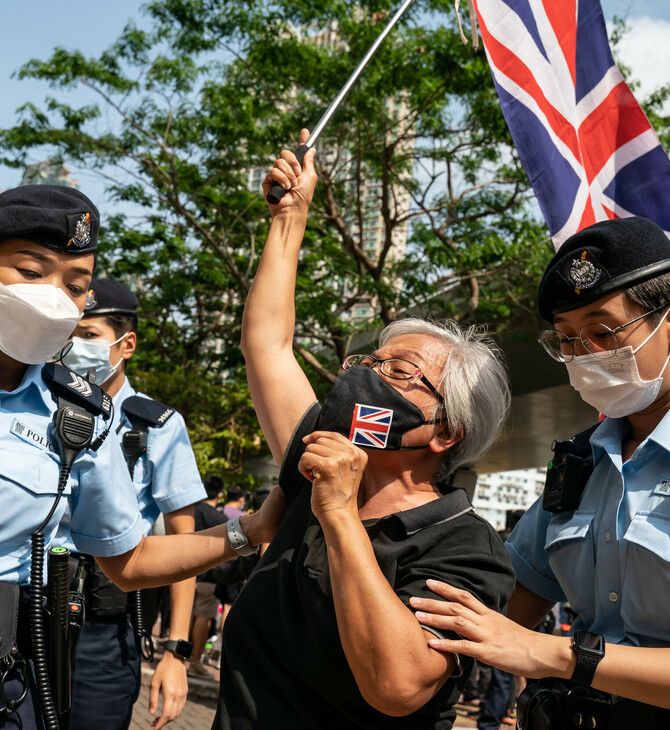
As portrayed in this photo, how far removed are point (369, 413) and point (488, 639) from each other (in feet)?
2.14

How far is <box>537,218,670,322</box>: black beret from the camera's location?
2.35 meters

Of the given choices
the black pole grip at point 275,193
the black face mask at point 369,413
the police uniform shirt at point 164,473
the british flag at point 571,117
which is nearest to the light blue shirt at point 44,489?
A: the black face mask at point 369,413

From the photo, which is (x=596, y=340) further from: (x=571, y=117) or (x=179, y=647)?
(x=179, y=647)

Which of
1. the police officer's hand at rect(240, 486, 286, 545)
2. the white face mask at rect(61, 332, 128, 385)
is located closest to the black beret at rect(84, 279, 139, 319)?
the white face mask at rect(61, 332, 128, 385)

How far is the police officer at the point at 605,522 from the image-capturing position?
6.68 ft

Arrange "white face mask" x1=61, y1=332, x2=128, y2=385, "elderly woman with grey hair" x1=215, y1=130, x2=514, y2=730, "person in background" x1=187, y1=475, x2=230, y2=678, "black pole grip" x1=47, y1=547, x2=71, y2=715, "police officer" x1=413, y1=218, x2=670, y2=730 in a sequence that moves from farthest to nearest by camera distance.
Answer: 1. "person in background" x1=187, y1=475, x2=230, y2=678
2. "white face mask" x1=61, y1=332, x2=128, y2=385
3. "black pole grip" x1=47, y1=547, x2=71, y2=715
4. "police officer" x1=413, y1=218, x2=670, y2=730
5. "elderly woman with grey hair" x1=215, y1=130, x2=514, y2=730

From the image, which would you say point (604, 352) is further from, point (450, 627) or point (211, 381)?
point (211, 381)

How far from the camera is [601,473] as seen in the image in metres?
2.53

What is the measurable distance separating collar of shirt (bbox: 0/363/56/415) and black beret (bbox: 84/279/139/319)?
1608 millimetres

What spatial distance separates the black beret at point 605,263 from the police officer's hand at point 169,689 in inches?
79.2

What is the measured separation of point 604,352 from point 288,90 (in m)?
10.8

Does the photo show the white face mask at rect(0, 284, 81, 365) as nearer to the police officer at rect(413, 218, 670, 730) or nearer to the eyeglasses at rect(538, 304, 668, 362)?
the police officer at rect(413, 218, 670, 730)

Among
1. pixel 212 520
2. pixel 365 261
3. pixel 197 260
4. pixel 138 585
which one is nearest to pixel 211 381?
pixel 197 260

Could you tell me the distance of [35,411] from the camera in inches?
92.4
